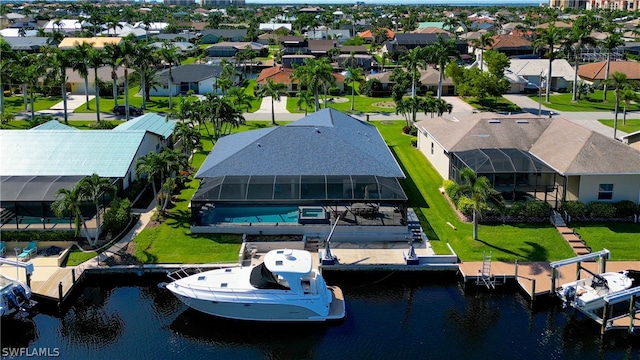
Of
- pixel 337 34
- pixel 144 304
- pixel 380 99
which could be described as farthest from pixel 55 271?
pixel 337 34

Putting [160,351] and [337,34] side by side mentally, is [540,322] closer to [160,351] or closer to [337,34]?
[160,351]

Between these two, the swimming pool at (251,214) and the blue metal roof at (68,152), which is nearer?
the swimming pool at (251,214)

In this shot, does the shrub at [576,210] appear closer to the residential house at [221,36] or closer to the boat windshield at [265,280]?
the boat windshield at [265,280]

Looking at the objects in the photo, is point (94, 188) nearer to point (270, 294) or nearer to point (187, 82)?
point (270, 294)

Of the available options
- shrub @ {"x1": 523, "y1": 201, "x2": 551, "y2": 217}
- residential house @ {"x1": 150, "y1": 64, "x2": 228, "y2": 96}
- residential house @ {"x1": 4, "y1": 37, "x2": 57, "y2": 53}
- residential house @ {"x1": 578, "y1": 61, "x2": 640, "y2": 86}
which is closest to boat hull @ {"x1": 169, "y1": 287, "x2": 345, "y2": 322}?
shrub @ {"x1": 523, "y1": 201, "x2": 551, "y2": 217}

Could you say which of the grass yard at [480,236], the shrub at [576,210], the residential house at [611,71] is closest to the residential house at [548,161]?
the shrub at [576,210]
